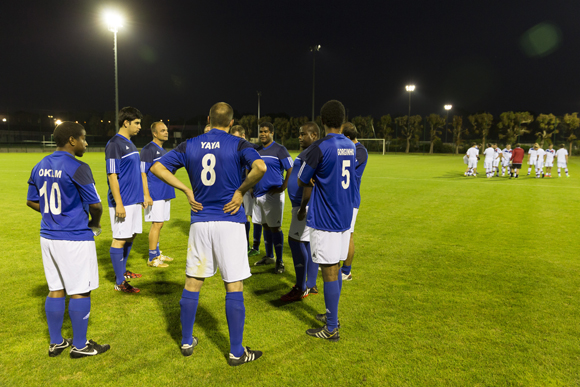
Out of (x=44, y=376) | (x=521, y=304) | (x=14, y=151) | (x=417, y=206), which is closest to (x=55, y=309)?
(x=44, y=376)

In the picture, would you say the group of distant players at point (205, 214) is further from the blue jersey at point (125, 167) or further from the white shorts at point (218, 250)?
the blue jersey at point (125, 167)

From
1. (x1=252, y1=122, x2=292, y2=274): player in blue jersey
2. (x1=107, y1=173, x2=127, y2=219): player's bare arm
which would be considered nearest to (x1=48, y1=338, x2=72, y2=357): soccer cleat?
(x1=107, y1=173, x2=127, y2=219): player's bare arm

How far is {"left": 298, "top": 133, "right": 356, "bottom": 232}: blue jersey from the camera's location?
3.40 metres

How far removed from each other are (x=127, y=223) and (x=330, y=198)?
278 cm

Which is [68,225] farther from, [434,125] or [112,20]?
[434,125]

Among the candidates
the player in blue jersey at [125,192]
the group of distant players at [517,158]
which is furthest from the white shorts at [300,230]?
the group of distant players at [517,158]

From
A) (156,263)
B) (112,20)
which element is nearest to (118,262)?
(156,263)

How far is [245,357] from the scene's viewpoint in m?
3.14

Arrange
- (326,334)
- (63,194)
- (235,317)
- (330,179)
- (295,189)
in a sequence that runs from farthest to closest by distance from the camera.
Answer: (295,189) → (326,334) → (330,179) → (235,317) → (63,194)

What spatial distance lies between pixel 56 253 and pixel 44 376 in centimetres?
102

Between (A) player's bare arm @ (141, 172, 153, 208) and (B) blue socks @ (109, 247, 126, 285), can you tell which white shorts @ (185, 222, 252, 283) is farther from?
(A) player's bare arm @ (141, 172, 153, 208)

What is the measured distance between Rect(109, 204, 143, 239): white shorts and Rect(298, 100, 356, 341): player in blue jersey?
2488 millimetres

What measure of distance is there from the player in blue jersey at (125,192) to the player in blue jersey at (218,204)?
5.71 feet

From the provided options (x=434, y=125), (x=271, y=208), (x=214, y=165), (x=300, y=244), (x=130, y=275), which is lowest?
(x=130, y=275)
